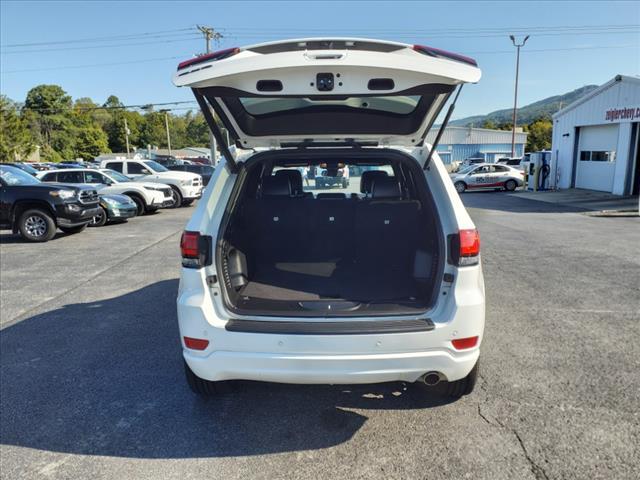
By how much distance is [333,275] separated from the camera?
3.61m

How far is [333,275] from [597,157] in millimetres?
21280

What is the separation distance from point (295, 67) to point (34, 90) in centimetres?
11679

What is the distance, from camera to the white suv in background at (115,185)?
13877mm

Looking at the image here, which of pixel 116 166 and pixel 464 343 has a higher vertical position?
pixel 116 166

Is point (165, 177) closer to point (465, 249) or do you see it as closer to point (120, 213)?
point (120, 213)

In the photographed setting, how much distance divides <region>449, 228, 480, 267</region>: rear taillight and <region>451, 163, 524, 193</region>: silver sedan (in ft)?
74.8

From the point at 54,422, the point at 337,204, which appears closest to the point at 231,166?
the point at 337,204

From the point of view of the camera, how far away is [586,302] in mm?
5230

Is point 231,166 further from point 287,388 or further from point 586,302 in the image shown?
point 586,302

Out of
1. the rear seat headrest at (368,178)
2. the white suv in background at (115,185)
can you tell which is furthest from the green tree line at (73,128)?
the rear seat headrest at (368,178)

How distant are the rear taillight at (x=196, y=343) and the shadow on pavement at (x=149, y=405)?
63cm

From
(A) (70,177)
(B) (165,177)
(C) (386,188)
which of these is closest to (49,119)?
(B) (165,177)

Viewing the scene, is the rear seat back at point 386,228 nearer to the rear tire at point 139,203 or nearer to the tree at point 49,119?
the rear tire at point 139,203

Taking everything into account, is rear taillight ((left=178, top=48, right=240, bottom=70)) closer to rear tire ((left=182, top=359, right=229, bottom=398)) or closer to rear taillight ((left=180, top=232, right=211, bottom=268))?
rear taillight ((left=180, top=232, right=211, bottom=268))
